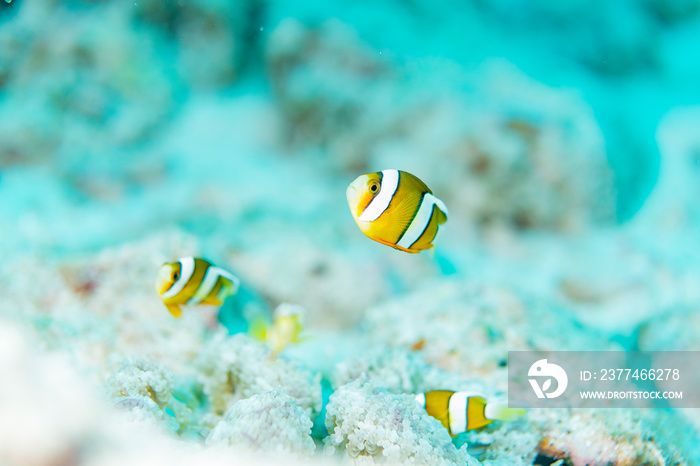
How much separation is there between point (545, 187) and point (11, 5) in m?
5.95

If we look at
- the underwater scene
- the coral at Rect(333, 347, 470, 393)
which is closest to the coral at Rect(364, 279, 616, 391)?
the underwater scene

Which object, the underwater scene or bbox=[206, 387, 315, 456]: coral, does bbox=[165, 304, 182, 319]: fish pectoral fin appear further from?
bbox=[206, 387, 315, 456]: coral

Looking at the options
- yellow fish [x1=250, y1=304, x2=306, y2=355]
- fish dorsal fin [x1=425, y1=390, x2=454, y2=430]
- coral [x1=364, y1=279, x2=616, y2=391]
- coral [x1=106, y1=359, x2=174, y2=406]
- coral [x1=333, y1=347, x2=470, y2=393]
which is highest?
coral [x1=364, y1=279, x2=616, y2=391]

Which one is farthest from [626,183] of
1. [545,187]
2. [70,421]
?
[70,421]

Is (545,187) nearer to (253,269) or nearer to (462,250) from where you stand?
(462,250)

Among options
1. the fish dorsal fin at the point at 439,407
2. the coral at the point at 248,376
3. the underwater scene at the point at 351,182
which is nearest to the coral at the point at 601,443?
the underwater scene at the point at 351,182

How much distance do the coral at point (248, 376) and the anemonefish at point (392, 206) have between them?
0.90 meters

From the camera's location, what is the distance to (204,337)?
266 centimetres

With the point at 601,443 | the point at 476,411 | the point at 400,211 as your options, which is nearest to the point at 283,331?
the point at 476,411

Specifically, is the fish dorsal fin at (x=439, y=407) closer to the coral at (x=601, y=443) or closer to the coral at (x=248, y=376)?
the coral at (x=248, y=376)

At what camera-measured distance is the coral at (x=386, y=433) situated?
1.37 metres

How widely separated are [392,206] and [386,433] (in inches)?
31.1

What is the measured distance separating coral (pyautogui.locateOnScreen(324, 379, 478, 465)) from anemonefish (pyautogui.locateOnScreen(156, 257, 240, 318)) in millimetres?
829

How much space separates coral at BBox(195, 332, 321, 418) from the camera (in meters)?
1.81
